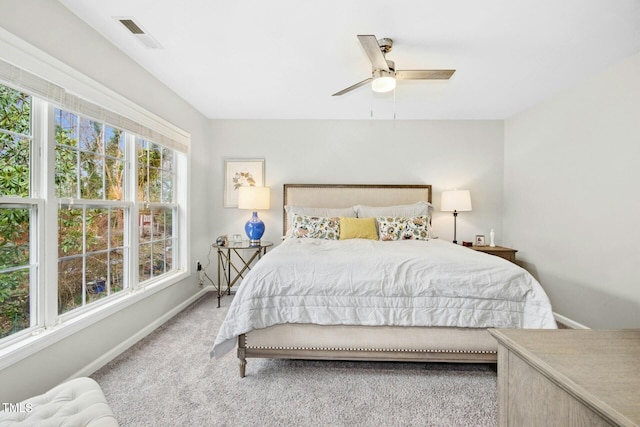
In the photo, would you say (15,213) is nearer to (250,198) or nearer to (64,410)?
(64,410)

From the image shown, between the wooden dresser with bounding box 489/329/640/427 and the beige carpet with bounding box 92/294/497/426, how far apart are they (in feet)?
2.97

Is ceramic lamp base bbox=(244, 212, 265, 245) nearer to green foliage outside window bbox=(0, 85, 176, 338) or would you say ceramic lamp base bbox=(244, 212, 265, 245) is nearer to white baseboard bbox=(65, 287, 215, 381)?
green foliage outside window bbox=(0, 85, 176, 338)

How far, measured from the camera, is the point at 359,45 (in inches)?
86.4

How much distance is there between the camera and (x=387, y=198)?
3969 millimetres

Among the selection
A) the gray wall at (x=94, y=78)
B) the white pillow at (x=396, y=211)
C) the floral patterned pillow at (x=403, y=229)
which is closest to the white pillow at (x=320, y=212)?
the white pillow at (x=396, y=211)

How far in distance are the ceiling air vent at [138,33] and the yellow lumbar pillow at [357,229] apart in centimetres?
242

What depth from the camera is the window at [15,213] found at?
1541 mm

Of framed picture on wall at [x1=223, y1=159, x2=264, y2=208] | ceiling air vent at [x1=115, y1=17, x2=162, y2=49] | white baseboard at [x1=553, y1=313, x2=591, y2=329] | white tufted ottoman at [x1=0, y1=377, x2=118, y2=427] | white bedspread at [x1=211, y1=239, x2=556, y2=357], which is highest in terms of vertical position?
ceiling air vent at [x1=115, y1=17, x2=162, y2=49]

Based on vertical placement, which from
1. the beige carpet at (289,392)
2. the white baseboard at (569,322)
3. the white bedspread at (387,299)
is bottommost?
the beige carpet at (289,392)

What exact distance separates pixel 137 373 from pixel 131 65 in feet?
8.01

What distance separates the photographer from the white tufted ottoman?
1023 millimetres

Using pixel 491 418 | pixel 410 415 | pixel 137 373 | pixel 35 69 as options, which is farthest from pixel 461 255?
pixel 35 69

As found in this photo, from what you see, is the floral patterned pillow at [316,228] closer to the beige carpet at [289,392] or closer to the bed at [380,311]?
the bed at [380,311]

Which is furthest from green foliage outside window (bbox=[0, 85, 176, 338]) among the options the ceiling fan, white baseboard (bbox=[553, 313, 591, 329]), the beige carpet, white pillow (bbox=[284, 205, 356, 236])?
white baseboard (bbox=[553, 313, 591, 329])
